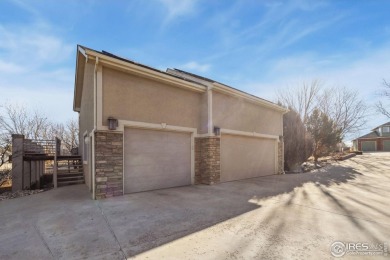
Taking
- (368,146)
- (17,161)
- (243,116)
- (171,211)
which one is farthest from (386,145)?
(17,161)

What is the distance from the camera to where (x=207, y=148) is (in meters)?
8.60

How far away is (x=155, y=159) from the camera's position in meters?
7.52

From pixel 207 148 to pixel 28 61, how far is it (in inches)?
354

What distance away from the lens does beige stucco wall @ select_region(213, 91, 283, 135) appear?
30.2 ft

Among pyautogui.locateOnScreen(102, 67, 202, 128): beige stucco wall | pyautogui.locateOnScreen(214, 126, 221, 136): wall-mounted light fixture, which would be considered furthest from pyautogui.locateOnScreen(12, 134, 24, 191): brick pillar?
pyautogui.locateOnScreen(214, 126, 221, 136): wall-mounted light fixture

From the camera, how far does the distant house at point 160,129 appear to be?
21.0 feet

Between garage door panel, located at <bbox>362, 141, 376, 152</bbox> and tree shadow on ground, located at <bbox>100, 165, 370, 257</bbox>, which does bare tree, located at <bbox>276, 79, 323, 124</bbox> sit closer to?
tree shadow on ground, located at <bbox>100, 165, 370, 257</bbox>

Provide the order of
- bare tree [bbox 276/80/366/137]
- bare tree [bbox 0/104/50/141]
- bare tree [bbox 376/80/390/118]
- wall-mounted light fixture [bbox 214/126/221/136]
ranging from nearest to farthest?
wall-mounted light fixture [bbox 214/126/221/136], bare tree [bbox 0/104/50/141], bare tree [bbox 376/80/390/118], bare tree [bbox 276/80/366/137]

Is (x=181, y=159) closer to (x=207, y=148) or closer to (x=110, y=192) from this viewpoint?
(x=207, y=148)

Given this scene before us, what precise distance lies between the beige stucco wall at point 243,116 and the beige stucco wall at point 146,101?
98 cm

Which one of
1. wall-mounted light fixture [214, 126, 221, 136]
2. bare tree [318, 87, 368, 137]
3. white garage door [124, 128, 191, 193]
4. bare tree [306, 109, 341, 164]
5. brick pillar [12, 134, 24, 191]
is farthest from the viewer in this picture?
bare tree [318, 87, 368, 137]

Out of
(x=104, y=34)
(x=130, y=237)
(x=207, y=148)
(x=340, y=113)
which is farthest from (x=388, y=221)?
(x=340, y=113)

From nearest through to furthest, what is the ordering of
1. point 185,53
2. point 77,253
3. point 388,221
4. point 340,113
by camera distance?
point 77,253 → point 388,221 → point 185,53 → point 340,113

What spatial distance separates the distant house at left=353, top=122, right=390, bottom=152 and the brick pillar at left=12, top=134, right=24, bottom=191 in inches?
1998
